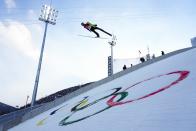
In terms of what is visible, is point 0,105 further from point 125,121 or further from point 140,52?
point 125,121

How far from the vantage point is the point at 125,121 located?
5141 millimetres

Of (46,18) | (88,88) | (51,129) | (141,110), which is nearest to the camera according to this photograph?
(141,110)

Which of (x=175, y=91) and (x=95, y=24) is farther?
(x=95, y=24)

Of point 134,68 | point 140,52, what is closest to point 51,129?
point 134,68

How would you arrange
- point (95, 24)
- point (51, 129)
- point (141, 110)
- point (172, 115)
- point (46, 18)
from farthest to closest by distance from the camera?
point (46, 18) → point (95, 24) → point (51, 129) → point (141, 110) → point (172, 115)

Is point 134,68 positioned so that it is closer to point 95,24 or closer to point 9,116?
point 95,24

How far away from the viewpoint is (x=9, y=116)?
22.2 metres

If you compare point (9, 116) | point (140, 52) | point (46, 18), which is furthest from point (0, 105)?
point (140, 52)

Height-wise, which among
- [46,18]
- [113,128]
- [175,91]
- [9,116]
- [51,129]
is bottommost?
[9,116]

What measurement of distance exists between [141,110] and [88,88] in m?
10.7

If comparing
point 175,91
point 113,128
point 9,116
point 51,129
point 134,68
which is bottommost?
point 9,116

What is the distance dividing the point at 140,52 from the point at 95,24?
57.7 feet

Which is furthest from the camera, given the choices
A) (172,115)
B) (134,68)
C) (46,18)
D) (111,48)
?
(111,48)

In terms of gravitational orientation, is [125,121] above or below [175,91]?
below
